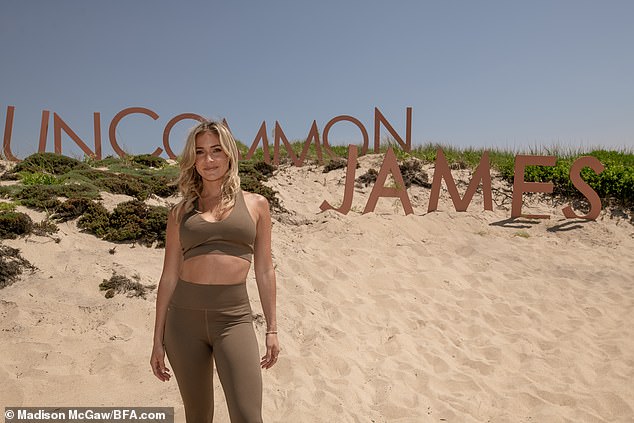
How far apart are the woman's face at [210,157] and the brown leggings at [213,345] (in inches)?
21.7

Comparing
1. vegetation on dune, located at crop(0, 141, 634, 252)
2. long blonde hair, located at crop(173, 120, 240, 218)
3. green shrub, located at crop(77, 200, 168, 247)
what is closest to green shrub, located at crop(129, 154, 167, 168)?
vegetation on dune, located at crop(0, 141, 634, 252)

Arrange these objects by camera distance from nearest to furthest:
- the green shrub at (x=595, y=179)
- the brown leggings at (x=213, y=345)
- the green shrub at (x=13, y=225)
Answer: the brown leggings at (x=213, y=345) < the green shrub at (x=13, y=225) < the green shrub at (x=595, y=179)

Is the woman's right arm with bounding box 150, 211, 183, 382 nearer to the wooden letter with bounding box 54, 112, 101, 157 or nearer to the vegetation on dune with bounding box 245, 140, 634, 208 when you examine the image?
the vegetation on dune with bounding box 245, 140, 634, 208

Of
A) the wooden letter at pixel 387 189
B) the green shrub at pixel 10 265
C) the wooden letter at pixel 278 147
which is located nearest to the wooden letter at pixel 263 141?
the wooden letter at pixel 278 147

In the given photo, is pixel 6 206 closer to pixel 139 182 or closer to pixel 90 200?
pixel 90 200

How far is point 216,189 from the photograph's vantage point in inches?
102

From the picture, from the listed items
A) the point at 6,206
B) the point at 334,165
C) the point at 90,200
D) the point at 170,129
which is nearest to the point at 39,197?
the point at 6,206

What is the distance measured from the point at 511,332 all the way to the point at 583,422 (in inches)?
69.0

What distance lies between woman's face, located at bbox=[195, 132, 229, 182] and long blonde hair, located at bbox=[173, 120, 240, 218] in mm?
21

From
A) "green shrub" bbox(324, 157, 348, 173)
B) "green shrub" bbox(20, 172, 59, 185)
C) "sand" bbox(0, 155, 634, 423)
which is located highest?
"green shrub" bbox(324, 157, 348, 173)

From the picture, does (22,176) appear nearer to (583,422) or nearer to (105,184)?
(105,184)

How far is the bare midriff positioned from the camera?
246 centimetres

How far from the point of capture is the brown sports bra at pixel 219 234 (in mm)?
2484

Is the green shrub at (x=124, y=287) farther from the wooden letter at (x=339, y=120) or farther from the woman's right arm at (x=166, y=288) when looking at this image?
the wooden letter at (x=339, y=120)
